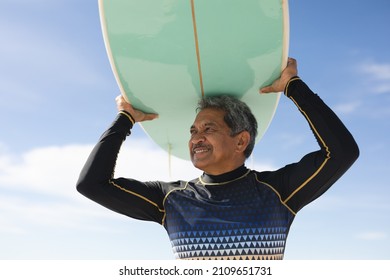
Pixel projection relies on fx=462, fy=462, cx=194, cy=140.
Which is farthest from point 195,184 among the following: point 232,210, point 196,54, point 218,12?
point 218,12

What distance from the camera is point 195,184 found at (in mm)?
2988

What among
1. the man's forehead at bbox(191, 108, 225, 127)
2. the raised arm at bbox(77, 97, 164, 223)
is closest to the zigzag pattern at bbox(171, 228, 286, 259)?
the raised arm at bbox(77, 97, 164, 223)

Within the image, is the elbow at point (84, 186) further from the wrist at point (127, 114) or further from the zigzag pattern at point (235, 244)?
the zigzag pattern at point (235, 244)

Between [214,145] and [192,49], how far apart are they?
2.00ft

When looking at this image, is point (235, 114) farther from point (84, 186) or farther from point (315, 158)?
point (84, 186)

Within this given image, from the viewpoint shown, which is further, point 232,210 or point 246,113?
point 246,113

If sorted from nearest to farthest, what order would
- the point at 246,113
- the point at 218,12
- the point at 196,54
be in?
the point at 218,12 < the point at 196,54 < the point at 246,113

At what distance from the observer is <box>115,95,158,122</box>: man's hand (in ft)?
10.5

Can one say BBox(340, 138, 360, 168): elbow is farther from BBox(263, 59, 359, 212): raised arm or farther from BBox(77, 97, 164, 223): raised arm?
BBox(77, 97, 164, 223): raised arm

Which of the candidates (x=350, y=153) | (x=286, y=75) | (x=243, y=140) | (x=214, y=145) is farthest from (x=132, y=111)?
(x=350, y=153)

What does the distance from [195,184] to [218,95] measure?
0.63 meters

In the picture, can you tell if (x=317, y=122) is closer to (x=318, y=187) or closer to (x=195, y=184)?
(x=318, y=187)

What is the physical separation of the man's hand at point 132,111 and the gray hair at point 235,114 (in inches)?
15.6

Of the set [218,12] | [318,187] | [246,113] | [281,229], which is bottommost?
[281,229]
